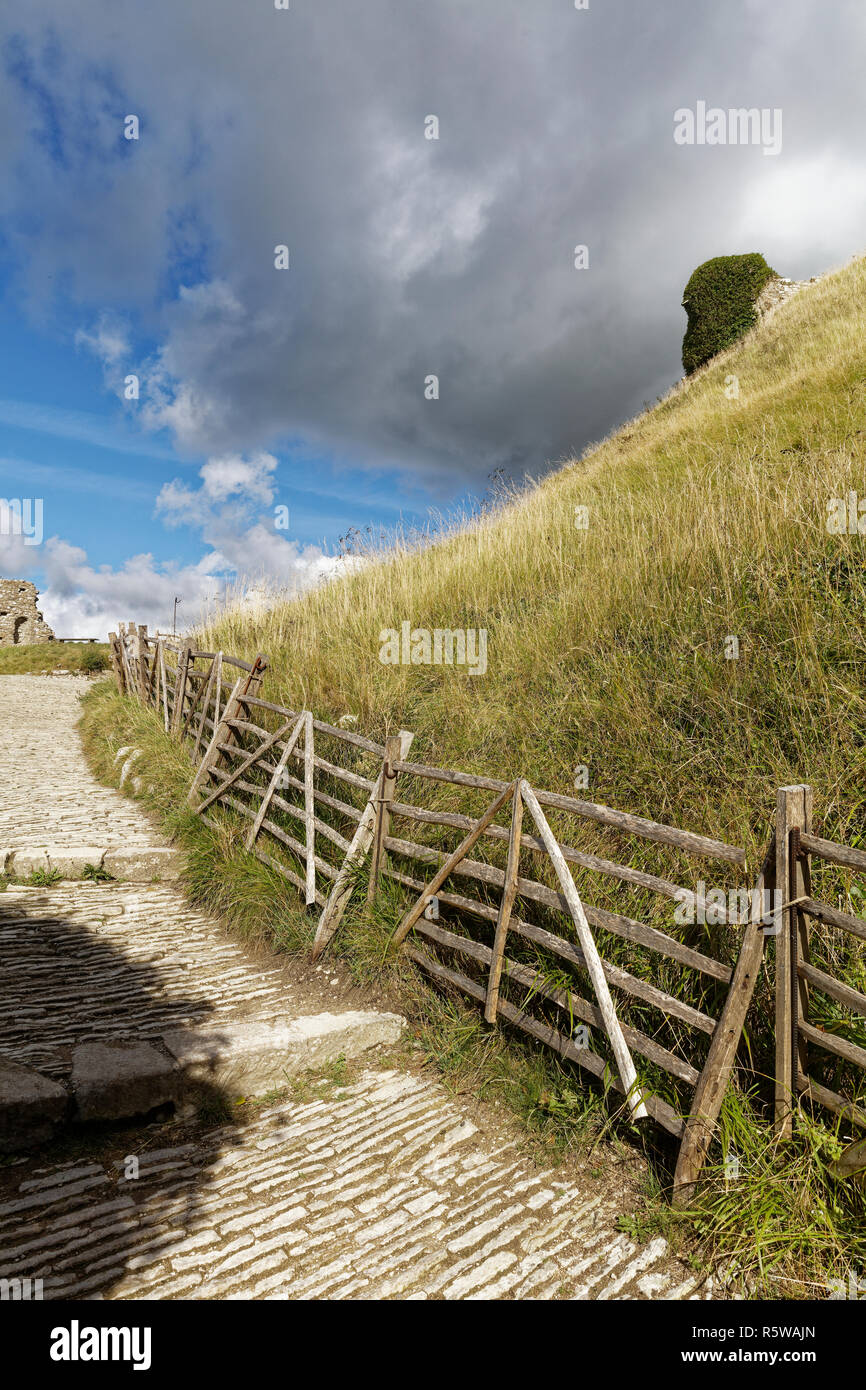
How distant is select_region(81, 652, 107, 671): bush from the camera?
27859 millimetres

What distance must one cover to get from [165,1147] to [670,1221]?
2208 mm

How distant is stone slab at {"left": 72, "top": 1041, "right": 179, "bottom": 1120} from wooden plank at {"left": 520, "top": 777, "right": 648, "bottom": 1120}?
2.12 metres

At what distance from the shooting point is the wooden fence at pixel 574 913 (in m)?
2.64

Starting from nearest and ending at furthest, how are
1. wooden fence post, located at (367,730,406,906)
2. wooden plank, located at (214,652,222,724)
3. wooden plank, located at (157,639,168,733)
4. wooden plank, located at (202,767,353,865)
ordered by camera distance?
wooden fence post, located at (367,730,406,906)
wooden plank, located at (202,767,353,865)
wooden plank, located at (214,652,222,724)
wooden plank, located at (157,639,168,733)

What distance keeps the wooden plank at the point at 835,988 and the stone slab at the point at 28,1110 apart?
10.5 feet

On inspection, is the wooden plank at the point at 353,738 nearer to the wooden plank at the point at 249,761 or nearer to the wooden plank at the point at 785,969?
the wooden plank at the point at 249,761

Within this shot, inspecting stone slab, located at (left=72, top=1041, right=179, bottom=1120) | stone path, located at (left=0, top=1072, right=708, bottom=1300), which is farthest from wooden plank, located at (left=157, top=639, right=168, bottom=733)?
stone path, located at (left=0, top=1072, right=708, bottom=1300)

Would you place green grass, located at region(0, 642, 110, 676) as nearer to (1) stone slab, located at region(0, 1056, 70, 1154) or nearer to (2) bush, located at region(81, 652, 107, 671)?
(2) bush, located at region(81, 652, 107, 671)

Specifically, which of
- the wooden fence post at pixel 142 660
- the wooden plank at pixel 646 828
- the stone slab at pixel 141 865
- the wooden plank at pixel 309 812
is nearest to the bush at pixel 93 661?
the wooden fence post at pixel 142 660

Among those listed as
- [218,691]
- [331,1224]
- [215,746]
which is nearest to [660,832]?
[331,1224]

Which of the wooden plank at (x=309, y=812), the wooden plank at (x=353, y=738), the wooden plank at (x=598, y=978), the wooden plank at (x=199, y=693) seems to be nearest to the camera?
the wooden plank at (x=598, y=978)

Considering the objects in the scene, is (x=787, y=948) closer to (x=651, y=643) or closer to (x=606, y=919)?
(x=606, y=919)
